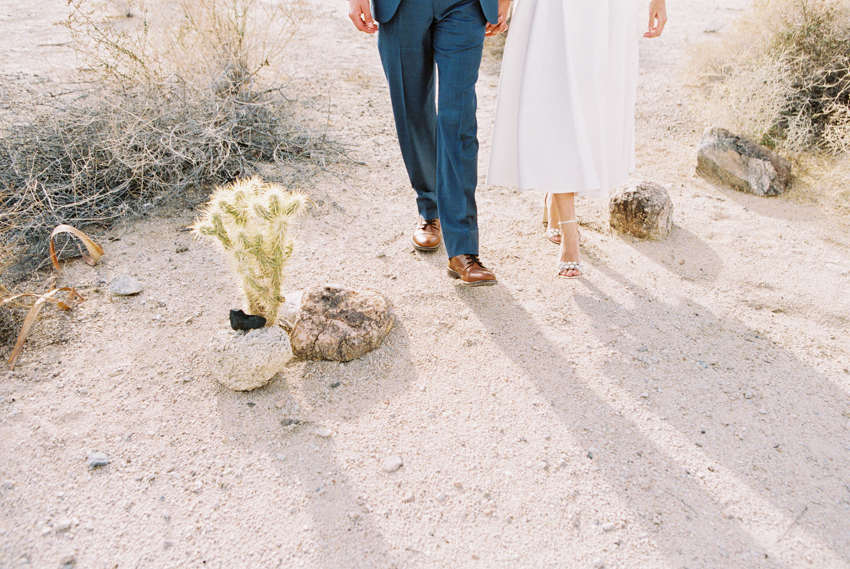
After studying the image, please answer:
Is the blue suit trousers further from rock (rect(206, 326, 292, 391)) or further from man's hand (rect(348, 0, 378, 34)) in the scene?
rock (rect(206, 326, 292, 391))

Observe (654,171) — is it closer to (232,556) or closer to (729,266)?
(729,266)

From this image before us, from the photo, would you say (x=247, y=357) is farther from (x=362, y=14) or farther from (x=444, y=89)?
(x=362, y=14)

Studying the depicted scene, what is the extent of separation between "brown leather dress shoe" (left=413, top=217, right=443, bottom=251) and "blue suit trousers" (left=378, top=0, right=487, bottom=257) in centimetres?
35

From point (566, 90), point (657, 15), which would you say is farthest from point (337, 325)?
point (657, 15)

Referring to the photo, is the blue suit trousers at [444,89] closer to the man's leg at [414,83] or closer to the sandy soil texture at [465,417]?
the man's leg at [414,83]

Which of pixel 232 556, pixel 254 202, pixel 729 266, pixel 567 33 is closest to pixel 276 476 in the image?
pixel 232 556

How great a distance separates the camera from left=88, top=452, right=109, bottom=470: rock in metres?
1.71

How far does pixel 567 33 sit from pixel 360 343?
1.49 meters

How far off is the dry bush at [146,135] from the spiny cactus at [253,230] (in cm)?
140

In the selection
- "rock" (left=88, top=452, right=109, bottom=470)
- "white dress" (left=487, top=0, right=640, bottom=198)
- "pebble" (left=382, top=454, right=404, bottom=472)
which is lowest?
"pebble" (left=382, top=454, right=404, bottom=472)

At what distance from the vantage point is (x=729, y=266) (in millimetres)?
2797

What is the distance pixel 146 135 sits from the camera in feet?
10.6

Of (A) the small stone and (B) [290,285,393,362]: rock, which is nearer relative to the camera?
(A) the small stone

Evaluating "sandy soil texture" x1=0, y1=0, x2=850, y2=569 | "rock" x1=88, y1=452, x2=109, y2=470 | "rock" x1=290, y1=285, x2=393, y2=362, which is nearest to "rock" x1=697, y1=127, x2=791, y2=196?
"sandy soil texture" x1=0, y1=0, x2=850, y2=569
